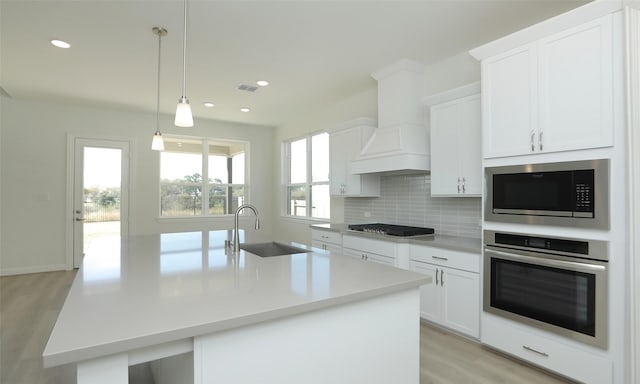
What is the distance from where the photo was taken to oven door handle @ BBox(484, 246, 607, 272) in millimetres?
2027

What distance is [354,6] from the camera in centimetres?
257

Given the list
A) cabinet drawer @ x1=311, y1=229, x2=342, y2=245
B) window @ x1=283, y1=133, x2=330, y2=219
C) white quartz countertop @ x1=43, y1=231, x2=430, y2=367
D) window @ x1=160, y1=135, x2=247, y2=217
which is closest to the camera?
white quartz countertop @ x1=43, y1=231, x2=430, y2=367

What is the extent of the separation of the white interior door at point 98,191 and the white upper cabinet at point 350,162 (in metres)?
3.70

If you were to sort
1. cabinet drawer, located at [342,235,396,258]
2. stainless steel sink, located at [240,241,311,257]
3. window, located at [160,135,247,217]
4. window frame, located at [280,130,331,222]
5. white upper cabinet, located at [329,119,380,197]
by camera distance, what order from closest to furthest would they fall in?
stainless steel sink, located at [240,241,311,257] < cabinet drawer, located at [342,235,396,258] < white upper cabinet, located at [329,119,380,197] < window frame, located at [280,130,331,222] < window, located at [160,135,247,217]

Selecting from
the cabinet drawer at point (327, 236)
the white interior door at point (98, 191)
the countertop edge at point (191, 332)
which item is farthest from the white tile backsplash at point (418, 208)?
the white interior door at point (98, 191)

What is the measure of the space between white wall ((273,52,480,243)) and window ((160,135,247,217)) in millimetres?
822

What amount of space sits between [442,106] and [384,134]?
729 millimetres

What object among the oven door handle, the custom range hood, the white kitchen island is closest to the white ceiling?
the custom range hood

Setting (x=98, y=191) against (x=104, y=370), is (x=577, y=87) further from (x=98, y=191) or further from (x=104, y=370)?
(x=98, y=191)

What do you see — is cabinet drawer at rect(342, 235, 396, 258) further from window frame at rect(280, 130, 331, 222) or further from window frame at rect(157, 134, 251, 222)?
window frame at rect(157, 134, 251, 222)

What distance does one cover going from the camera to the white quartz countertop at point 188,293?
961 millimetres

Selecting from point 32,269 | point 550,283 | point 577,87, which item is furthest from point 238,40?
point 32,269

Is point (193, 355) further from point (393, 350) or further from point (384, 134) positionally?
point (384, 134)

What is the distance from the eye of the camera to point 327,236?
431 cm
